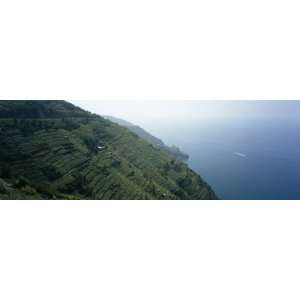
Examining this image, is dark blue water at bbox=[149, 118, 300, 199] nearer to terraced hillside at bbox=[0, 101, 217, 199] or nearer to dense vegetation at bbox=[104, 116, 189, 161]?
dense vegetation at bbox=[104, 116, 189, 161]

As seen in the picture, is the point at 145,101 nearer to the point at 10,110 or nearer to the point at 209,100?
the point at 209,100

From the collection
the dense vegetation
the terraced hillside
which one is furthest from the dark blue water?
the terraced hillside

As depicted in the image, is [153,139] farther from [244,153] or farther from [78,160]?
[244,153]

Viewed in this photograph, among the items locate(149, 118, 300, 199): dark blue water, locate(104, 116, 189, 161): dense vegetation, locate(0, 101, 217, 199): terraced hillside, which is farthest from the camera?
locate(104, 116, 189, 161): dense vegetation

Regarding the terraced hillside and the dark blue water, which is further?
the terraced hillside

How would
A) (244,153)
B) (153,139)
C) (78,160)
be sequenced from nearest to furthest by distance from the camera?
(244,153), (78,160), (153,139)

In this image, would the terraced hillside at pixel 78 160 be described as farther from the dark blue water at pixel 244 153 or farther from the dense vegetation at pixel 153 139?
the dark blue water at pixel 244 153

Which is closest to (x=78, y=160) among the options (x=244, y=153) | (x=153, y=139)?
(x=153, y=139)
